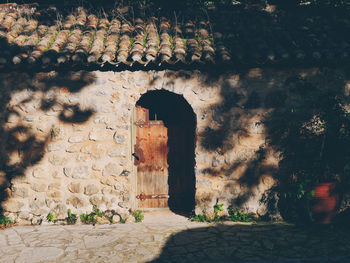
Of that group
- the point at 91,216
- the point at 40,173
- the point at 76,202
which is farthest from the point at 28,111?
the point at 91,216

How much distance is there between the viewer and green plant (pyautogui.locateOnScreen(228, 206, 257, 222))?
16.0 feet

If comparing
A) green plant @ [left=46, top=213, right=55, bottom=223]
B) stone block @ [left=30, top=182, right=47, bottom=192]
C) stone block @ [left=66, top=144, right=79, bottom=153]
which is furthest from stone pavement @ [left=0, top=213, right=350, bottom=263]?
stone block @ [left=66, top=144, right=79, bottom=153]

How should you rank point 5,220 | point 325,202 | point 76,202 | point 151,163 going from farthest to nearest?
point 151,163, point 76,202, point 5,220, point 325,202

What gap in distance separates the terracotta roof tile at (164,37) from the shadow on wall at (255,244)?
2702 mm

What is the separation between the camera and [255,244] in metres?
3.98

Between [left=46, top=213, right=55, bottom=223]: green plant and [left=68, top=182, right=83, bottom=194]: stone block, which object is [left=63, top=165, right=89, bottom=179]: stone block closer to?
[left=68, top=182, right=83, bottom=194]: stone block

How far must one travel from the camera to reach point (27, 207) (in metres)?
4.86

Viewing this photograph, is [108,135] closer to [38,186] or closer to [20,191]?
[38,186]

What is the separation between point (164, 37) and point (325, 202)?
3861mm

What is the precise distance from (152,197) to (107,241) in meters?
1.52

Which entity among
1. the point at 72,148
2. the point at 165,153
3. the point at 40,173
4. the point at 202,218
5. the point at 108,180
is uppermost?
the point at 72,148

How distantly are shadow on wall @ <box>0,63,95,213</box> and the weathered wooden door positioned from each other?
1.05m

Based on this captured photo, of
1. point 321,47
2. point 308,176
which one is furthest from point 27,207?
point 321,47

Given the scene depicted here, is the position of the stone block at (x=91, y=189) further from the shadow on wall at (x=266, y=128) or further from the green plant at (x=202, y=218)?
the shadow on wall at (x=266, y=128)
